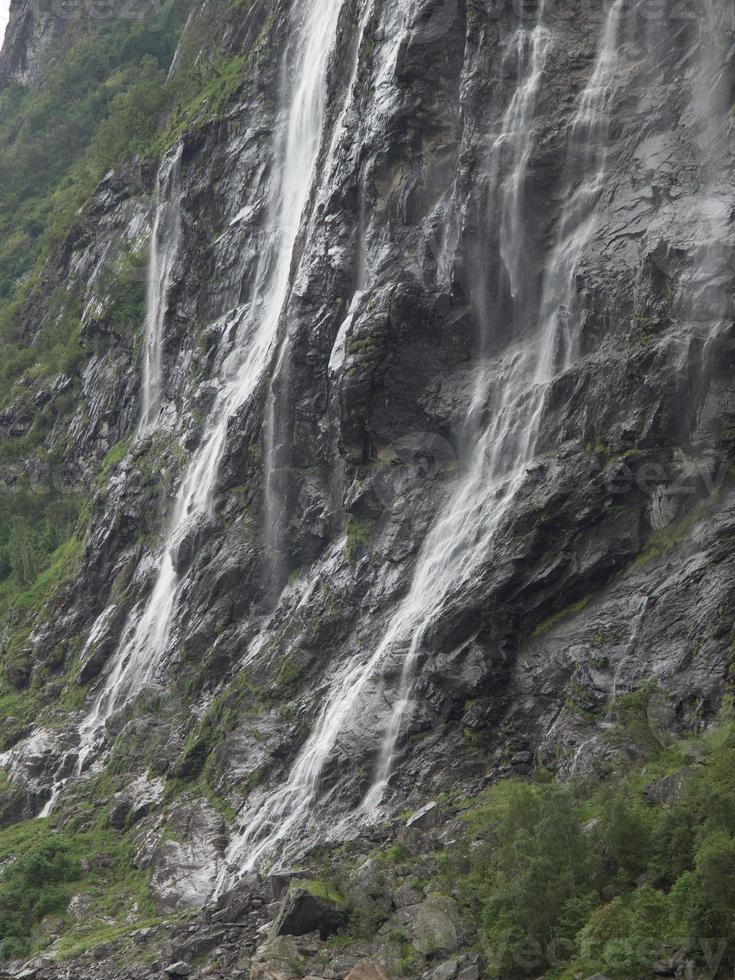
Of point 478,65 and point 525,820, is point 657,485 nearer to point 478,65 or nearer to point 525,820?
point 525,820

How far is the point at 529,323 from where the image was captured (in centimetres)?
3150

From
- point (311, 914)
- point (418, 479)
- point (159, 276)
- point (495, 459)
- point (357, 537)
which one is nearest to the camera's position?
point (311, 914)

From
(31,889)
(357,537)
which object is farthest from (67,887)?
(357,537)

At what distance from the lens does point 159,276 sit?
56844 millimetres

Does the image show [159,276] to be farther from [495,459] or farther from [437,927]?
[437,927]

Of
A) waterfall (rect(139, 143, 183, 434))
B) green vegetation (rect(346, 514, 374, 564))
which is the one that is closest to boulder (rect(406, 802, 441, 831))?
green vegetation (rect(346, 514, 374, 564))

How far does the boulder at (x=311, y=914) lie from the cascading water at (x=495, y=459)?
628 cm

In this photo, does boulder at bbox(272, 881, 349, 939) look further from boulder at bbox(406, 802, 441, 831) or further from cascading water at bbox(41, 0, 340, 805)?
cascading water at bbox(41, 0, 340, 805)

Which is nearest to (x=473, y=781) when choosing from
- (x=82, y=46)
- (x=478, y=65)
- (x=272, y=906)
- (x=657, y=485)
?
(x=272, y=906)

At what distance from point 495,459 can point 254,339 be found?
17.8 metres

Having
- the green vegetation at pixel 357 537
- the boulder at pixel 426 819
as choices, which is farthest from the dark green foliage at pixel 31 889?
the green vegetation at pixel 357 537

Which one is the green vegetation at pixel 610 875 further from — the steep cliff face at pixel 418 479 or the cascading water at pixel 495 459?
the cascading water at pixel 495 459

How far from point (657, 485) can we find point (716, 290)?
4582mm

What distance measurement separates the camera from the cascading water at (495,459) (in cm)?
2720
